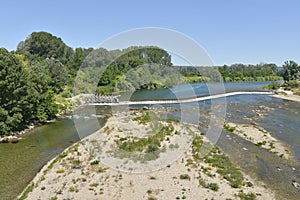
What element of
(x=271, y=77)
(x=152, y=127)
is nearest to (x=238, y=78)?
(x=271, y=77)

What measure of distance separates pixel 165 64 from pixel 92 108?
75.6ft

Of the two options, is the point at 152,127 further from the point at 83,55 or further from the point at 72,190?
the point at 83,55

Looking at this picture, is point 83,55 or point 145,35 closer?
point 145,35

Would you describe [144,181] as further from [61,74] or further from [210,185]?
[61,74]

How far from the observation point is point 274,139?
1104 inches

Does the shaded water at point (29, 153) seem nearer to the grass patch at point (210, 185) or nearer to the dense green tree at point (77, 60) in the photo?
the grass patch at point (210, 185)

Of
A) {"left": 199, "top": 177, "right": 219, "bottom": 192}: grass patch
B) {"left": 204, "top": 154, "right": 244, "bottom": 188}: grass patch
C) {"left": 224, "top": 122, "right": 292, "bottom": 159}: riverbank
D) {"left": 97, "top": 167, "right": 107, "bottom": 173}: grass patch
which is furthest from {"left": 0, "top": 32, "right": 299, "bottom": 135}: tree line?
{"left": 224, "top": 122, "right": 292, "bottom": 159}: riverbank

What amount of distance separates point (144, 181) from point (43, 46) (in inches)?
3276

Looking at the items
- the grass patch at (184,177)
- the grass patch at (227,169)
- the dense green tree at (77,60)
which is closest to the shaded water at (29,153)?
the grass patch at (184,177)

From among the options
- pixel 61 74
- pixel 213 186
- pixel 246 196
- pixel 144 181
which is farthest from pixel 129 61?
pixel 246 196

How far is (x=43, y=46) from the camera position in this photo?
86875 mm

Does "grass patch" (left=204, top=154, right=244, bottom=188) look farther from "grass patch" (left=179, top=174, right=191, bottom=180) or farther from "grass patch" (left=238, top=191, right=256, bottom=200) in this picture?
"grass patch" (left=179, top=174, right=191, bottom=180)

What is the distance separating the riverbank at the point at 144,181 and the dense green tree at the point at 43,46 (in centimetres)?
7396

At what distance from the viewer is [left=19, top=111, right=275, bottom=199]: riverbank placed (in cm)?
1477
